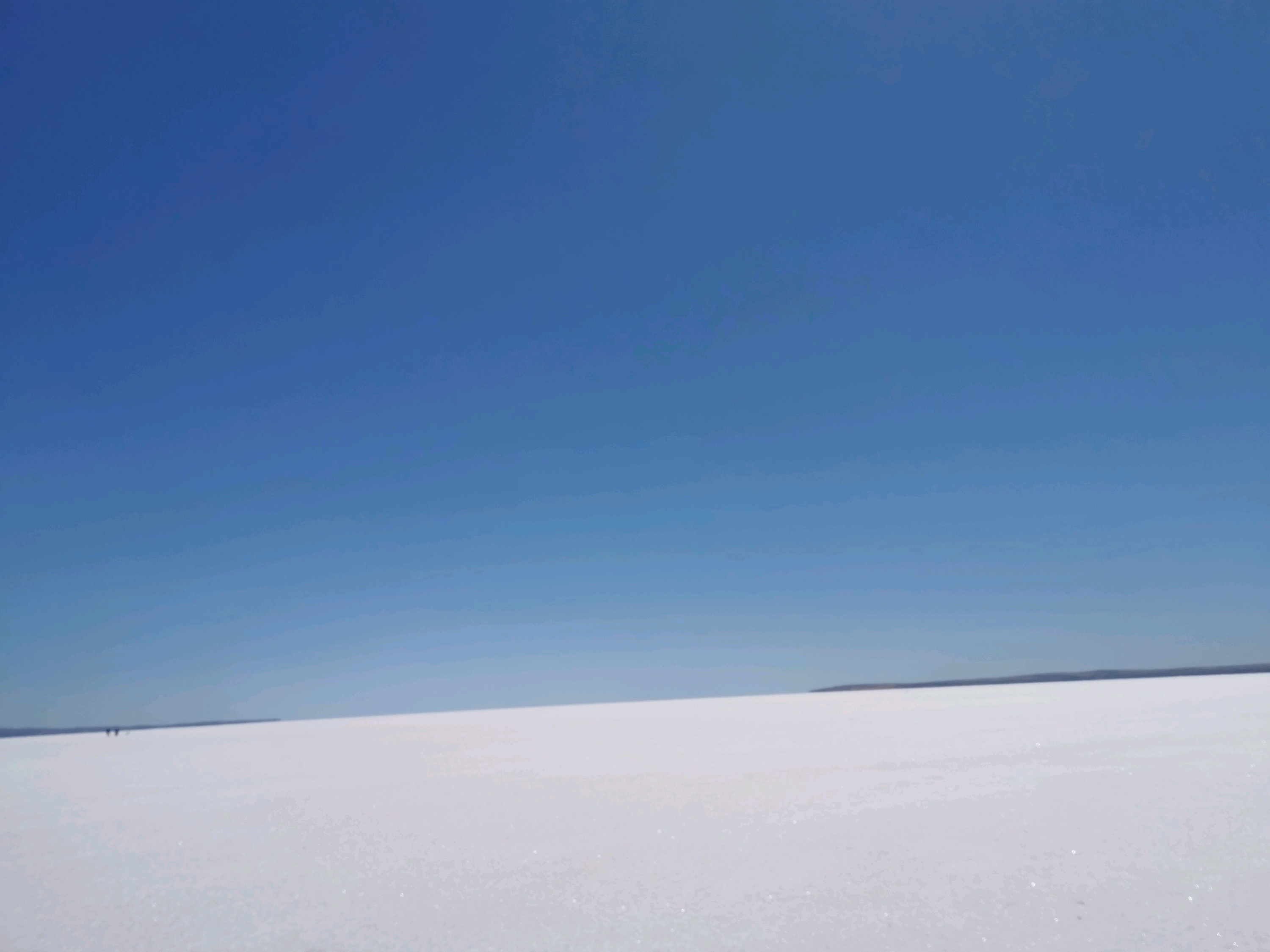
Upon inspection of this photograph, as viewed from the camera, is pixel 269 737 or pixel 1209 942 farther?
pixel 269 737

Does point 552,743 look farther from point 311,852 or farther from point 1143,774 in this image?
point 1143,774

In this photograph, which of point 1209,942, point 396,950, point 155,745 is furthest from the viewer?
point 155,745

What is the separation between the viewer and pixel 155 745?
78.9 feet

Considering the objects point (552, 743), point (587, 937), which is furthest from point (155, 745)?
point (587, 937)

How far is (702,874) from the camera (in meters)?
5.28

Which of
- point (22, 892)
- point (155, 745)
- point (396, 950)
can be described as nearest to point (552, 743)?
point (22, 892)

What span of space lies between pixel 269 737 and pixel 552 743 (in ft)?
47.8

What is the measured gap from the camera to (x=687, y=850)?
591 cm

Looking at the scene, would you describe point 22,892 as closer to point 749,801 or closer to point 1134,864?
point 749,801

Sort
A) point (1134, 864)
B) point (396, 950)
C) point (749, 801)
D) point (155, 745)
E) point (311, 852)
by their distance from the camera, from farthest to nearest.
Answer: point (155, 745), point (749, 801), point (311, 852), point (1134, 864), point (396, 950)

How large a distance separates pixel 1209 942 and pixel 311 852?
20.7 ft

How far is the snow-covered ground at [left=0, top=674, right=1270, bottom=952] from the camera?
427 cm

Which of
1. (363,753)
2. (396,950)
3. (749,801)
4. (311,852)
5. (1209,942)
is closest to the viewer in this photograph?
(1209,942)

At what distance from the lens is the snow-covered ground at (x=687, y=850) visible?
4273mm
